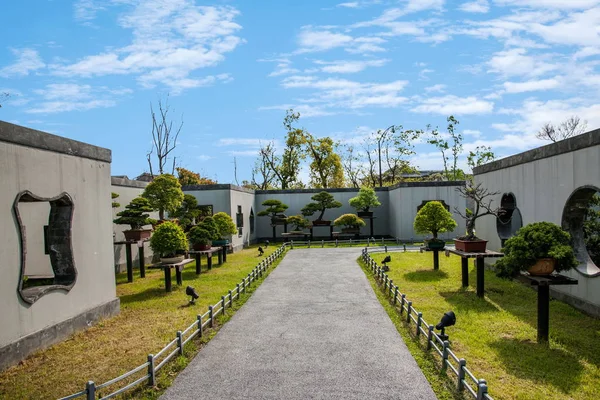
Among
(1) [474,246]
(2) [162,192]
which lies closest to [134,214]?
(2) [162,192]

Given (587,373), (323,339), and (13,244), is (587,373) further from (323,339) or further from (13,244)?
(13,244)

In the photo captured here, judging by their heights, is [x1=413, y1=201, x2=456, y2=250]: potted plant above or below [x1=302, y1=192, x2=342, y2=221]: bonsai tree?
below

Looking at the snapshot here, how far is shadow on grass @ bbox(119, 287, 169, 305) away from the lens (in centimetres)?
1198

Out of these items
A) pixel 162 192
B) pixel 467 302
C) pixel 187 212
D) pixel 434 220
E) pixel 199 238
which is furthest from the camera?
pixel 187 212

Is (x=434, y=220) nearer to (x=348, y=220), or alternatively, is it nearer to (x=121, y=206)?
(x=348, y=220)

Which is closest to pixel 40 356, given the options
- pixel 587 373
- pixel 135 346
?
pixel 135 346

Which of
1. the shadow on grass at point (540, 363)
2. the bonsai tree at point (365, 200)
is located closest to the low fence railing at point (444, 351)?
the shadow on grass at point (540, 363)

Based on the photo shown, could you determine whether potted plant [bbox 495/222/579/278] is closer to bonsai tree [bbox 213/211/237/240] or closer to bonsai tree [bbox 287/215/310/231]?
bonsai tree [bbox 213/211/237/240]

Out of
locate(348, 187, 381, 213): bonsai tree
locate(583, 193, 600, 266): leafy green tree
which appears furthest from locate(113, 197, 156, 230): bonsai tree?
locate(348, 187, 381, 213): bonsai tree

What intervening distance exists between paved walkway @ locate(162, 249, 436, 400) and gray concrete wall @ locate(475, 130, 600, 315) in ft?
14.2

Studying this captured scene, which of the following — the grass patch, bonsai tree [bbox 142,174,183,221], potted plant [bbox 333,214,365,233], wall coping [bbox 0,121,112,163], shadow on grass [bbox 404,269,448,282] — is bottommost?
the grass patch

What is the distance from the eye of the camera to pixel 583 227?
10.3 m

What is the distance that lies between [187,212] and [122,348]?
13.5 metres

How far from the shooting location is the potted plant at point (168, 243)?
42.3ft
